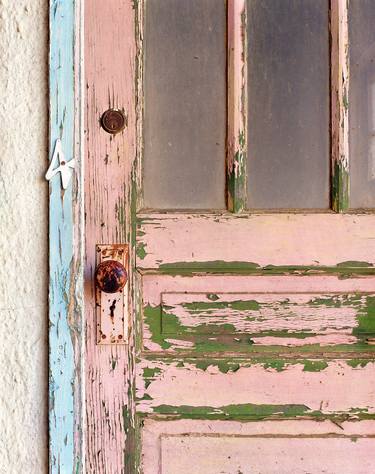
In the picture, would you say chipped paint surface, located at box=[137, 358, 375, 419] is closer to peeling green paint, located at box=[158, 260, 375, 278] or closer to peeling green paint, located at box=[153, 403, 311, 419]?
peeling green paint, located at box=[153, 403, 311, 419]

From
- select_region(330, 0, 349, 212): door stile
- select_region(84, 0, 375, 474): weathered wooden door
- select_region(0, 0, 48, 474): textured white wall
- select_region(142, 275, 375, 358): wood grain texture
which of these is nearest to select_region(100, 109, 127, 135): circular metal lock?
select_region(84, 0, 375, 474): weathered wooden door

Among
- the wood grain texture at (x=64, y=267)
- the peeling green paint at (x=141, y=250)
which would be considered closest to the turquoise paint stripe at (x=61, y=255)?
the wood grain texture at (x=64, y=267)

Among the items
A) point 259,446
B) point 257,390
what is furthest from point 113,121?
point 259,446

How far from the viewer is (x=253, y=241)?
123 centimetres

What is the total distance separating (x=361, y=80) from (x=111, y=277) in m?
0.77

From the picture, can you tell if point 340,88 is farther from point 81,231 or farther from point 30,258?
point 30,258

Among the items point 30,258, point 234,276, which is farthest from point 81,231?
point 234,276

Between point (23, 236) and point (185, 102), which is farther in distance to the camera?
point (185, 102)

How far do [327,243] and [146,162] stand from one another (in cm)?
48

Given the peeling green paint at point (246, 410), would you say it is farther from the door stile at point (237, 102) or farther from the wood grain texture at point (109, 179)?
the door stile at point (237, 102)

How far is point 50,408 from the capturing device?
1.16 metres

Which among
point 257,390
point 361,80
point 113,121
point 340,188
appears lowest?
point 257,390

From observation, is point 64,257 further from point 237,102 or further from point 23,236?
point 237,102

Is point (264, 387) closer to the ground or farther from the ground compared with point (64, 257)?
closer to the ground
